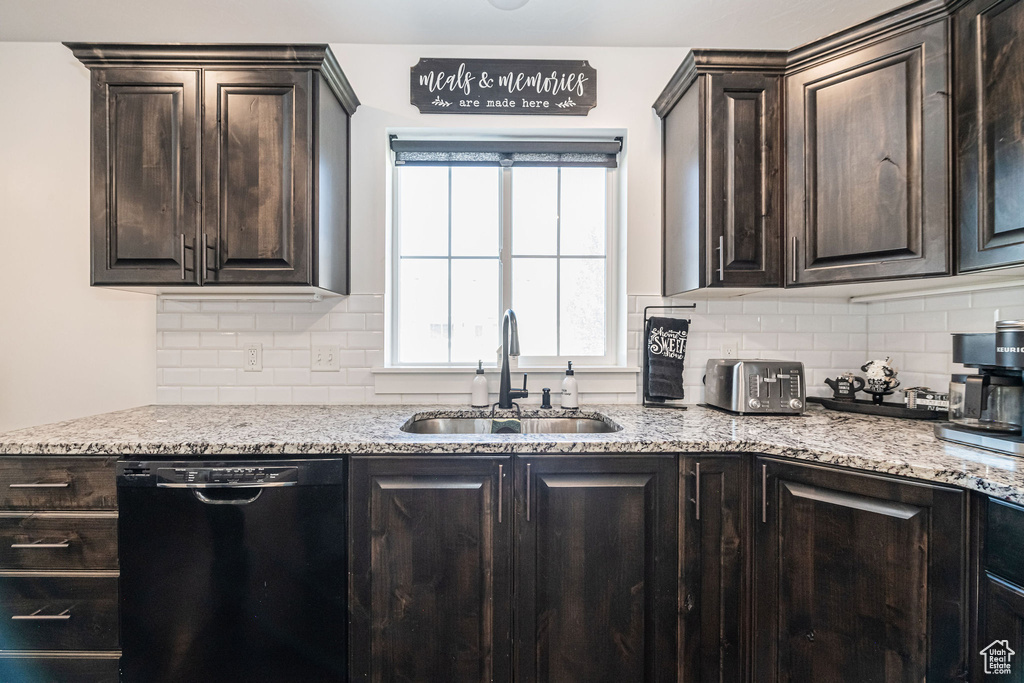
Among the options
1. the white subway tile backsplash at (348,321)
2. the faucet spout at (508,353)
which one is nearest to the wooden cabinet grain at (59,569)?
the white subway tile backsplash at (348,321)

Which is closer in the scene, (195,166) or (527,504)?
(527,504)

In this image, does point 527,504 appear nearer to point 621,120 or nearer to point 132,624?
point 132,624

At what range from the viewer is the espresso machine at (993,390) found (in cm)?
119

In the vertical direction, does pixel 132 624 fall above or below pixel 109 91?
below

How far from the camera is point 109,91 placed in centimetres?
172

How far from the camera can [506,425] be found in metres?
1.96

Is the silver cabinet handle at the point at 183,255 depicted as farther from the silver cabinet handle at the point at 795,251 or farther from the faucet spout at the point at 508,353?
the silver cabinet handle at the point at 795,251

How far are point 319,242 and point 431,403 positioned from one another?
849 millimetres

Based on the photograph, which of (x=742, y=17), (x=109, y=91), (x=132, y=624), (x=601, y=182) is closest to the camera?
(x=132, y=624)

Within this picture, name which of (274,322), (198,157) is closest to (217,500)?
(274,322)

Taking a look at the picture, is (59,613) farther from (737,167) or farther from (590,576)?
(737,167)

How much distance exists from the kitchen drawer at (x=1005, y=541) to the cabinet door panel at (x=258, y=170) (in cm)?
212

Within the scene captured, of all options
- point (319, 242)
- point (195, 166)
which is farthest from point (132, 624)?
point (195, 166)

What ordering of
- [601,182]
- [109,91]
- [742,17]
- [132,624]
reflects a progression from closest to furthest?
[132,624], [109,91], [742,17], [601,182]
